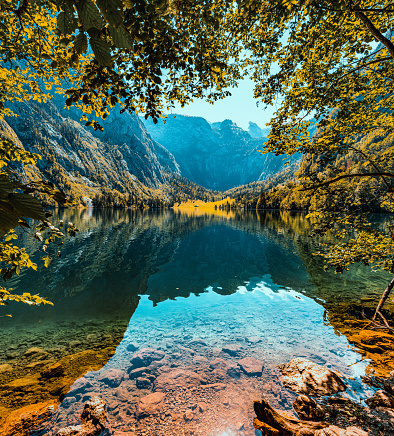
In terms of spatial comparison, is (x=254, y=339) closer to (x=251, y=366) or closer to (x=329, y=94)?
(x=251, y=366)

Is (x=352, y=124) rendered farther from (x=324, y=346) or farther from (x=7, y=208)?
(x=324, y=346)

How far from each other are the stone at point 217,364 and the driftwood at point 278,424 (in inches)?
118

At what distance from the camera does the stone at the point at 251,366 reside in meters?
10.5

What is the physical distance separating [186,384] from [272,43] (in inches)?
575

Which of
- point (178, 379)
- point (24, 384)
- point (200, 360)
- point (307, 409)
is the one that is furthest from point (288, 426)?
point (24, 384)

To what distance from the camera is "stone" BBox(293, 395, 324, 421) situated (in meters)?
7.46

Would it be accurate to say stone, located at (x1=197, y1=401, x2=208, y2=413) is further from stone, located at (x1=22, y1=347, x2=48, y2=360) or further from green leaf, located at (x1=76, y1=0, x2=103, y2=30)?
green leaf, located at (x1=76, y1=0, x2=103, y2=30)

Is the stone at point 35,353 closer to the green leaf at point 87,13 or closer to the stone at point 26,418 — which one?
the stone at point 26,418

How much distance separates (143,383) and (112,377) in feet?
5.41

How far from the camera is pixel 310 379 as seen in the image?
31.1 ft

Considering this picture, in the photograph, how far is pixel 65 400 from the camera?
337 inches

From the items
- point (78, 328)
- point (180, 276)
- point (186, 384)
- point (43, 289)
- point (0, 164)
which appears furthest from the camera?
point (180, 276)

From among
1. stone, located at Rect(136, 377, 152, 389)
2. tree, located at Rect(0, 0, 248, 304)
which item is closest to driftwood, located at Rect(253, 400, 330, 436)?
stone, located at Rect(136, 377, 152, 389)

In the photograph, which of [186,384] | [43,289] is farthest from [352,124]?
[43,289]
